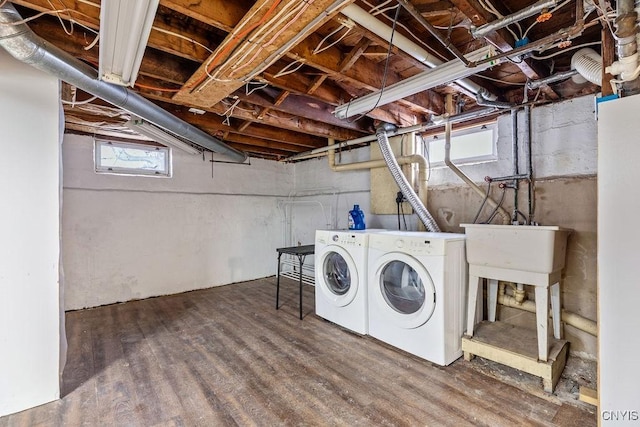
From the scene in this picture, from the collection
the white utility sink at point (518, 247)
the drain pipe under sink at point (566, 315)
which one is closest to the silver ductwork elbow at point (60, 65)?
the white utility sink at point (518, 247)

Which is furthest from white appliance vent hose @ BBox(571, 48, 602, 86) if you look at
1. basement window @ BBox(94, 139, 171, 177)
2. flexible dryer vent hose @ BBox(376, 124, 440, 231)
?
basement window @ BBox(94, 139, 171, 177)

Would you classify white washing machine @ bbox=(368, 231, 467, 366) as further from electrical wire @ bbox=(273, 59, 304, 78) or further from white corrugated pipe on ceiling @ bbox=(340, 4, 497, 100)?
electrical wire @ bbox=(273, 59, 304, 78)

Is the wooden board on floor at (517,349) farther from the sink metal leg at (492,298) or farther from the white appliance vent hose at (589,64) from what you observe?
the white appliance vent hose at (589,64)

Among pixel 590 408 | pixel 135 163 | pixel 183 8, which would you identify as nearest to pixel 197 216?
pixel 135 163

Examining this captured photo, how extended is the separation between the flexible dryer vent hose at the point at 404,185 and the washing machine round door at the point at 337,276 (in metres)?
0.81

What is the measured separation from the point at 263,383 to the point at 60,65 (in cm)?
223

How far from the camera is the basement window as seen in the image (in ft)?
11.8

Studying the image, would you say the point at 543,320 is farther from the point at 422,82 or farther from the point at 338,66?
the point at 338,66

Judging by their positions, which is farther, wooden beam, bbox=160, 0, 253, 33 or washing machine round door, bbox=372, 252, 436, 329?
washing machine round door, bbox=372, 252, 436, 329

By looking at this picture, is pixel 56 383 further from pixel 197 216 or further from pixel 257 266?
pixel 257 266

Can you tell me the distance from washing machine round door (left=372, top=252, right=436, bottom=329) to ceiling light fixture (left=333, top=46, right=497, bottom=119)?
1209 millimetres

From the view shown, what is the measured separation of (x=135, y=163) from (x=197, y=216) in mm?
1046

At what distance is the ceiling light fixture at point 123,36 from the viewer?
1.14m

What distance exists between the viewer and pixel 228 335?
2.69 m
